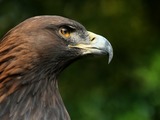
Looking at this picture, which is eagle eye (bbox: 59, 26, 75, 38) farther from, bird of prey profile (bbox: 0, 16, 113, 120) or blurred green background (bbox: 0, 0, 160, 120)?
blurred green background (bbox: 0, 0, 160, 120)

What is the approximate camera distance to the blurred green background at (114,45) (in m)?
8.01

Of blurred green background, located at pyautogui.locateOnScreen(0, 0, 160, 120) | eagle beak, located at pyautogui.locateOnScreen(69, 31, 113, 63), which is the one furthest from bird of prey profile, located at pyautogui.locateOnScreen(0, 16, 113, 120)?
blurred green background, located at pyautogui.locateOnScreen(0, 0, 160, 120)

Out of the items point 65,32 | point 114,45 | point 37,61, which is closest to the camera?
point 37,61

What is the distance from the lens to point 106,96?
8039 millimetres

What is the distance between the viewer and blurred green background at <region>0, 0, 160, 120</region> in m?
8.01

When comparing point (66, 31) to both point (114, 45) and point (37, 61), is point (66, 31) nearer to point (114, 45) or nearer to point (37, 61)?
point (37, 61)

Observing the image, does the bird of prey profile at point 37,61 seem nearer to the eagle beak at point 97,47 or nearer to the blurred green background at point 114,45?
the eagle beak at point 97,47

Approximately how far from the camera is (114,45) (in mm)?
8422

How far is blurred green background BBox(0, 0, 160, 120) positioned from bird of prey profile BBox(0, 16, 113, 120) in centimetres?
242

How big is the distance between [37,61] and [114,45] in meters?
3.14

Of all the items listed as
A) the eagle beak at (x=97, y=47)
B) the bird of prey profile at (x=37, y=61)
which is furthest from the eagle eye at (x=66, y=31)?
the eagle beak at (x=97, y=47)

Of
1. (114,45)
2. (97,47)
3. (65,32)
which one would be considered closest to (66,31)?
(65,32)

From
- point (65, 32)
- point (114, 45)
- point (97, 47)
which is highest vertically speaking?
point (65, 32)

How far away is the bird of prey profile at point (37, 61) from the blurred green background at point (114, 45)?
7.95 ft
